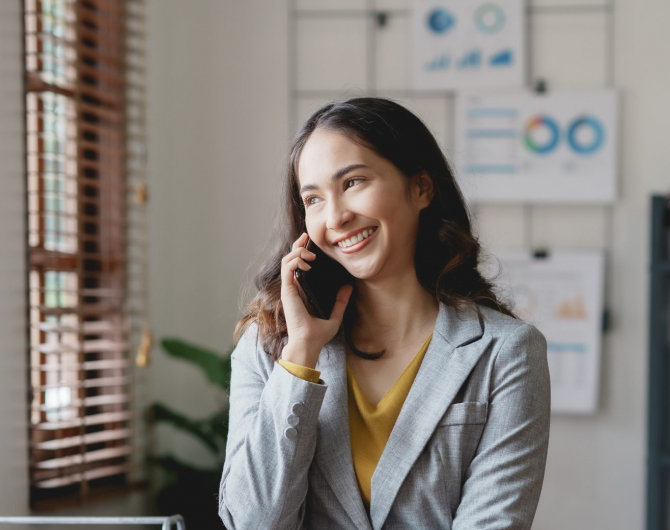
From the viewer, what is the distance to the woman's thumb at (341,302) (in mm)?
1365

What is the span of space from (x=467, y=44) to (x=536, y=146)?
49 cm

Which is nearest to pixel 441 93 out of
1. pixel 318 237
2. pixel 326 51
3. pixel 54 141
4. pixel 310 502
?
pixel 326 51

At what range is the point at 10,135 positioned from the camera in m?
1.98

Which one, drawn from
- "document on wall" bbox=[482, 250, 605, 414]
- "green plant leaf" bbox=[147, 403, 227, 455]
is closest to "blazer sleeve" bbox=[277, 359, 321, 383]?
"green plant leaf" bbox=[147, 403, 227, 455]

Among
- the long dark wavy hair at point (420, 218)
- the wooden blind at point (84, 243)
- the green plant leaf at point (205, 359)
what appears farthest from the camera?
the green plant leaf at point (205, 359)

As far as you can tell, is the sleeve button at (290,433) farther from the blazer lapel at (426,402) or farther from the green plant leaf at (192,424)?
the green plant leaf at (192,424)

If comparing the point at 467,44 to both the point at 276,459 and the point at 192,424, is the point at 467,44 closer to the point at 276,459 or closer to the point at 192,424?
the point at 192,424

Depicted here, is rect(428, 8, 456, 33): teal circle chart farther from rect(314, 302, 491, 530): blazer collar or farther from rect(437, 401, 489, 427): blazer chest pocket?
rect(437, 401, 489, 427): blazer chest pocket

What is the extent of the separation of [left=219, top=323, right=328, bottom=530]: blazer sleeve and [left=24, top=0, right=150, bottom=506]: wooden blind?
3.48ft

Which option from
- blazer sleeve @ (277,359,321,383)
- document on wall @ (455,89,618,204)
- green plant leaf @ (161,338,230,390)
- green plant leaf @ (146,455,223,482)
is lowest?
green plant leaf @ (146,455,223,482)


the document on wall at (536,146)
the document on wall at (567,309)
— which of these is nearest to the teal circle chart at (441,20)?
the document on wall at (536,146)

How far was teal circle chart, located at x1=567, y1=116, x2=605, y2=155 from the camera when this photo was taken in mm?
3020

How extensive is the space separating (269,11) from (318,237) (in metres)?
2.10

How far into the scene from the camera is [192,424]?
2.56 m
